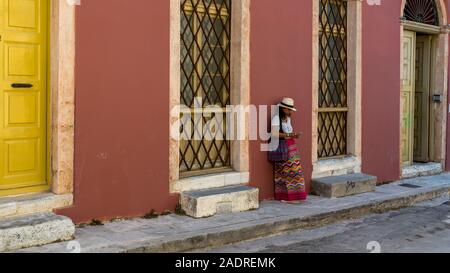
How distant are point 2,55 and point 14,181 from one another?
4.03 ft

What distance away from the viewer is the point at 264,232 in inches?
261

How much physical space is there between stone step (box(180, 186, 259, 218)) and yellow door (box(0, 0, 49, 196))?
5.25ft

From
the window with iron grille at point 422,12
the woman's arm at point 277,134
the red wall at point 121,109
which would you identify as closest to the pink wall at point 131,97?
the red wall at point 121,109

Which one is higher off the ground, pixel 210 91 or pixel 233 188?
pixel 210 91

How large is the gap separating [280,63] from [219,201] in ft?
7.31

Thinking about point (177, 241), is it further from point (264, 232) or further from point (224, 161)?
point (224, 161)

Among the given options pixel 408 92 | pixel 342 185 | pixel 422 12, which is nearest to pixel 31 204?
pixel 342 185

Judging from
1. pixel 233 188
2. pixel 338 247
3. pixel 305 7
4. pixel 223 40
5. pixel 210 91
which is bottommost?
pixel 338 247

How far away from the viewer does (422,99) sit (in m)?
11.3

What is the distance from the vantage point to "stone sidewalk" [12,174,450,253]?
5.57m

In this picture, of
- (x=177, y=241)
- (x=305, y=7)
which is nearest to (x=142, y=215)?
(x=177, y=241)

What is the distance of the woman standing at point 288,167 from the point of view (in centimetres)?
779
